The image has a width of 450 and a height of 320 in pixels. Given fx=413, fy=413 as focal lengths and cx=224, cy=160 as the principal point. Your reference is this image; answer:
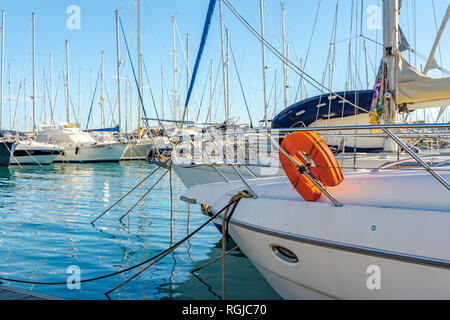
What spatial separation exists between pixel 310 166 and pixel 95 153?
32.5 metres

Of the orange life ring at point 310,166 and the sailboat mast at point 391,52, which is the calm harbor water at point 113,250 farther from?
the sailboat mast at point 391,52

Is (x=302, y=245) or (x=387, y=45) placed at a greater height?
(x=387, y=45)

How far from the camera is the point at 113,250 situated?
7051 mm

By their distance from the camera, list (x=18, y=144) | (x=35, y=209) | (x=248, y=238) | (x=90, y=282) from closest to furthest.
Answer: (x=248, y=238) < (x=90, y=282) < (x=35, y=209) < (x=18, y=144)

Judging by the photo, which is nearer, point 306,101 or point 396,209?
point 396,209

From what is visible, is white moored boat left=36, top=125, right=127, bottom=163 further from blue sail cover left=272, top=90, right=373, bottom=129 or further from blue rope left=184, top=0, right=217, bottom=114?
blue rope left=184, top=0, right=217, bottom=114

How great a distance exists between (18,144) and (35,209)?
2104cm

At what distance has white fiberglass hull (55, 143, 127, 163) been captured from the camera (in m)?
33.8

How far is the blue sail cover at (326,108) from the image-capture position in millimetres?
11250

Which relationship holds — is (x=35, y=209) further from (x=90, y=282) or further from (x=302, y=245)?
(x=302, y=245)

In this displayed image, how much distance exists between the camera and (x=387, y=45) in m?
8.45
